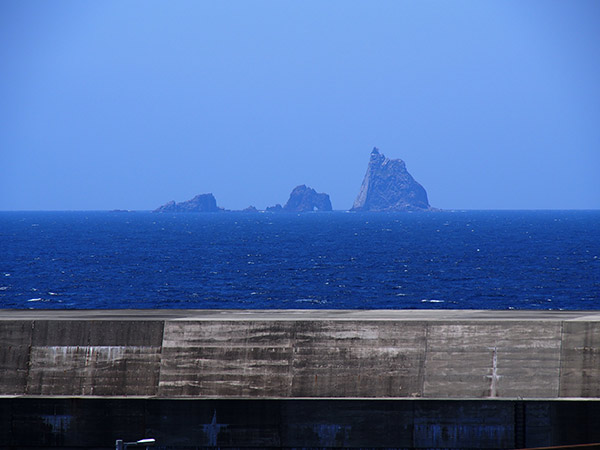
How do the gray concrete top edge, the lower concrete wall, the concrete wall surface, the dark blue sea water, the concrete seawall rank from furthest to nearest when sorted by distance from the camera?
the dark blue sea water
the gray concrete top edge
the concrete wall surface
the concrete seawall
the lower concrete wall

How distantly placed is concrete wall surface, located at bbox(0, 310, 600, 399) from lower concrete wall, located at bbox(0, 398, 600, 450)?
0.78m

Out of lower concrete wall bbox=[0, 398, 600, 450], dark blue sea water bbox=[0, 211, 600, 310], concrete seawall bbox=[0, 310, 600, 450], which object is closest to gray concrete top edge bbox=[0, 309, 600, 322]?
concrete seawall bbox=[0, 310, 600, 450]

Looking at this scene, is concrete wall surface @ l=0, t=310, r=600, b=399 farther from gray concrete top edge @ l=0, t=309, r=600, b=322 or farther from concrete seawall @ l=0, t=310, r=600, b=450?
gray concrete top edge @ l=0, t=309, r=600, b=322

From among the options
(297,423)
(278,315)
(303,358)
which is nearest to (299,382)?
(303,358)

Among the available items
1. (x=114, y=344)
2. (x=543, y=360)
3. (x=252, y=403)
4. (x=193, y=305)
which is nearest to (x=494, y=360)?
(x=543, y=360)

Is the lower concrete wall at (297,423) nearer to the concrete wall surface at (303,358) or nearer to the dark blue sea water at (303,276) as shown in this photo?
the concrete wall surface at (303,358)

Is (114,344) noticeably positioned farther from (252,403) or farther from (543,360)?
(543,360)

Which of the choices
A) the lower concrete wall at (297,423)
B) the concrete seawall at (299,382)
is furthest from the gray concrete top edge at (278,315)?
the lower concrete wall at (297,423)

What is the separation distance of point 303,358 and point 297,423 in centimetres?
190

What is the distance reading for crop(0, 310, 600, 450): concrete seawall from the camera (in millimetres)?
18781

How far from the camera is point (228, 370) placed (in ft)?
66.7

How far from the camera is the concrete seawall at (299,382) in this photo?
61.6 feet

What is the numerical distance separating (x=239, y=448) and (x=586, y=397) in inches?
334

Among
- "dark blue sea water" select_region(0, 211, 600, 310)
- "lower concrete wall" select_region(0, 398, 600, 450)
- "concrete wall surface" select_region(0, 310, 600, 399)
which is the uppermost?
"concrete wall surface" select_region(0, 310, 600, 399)
